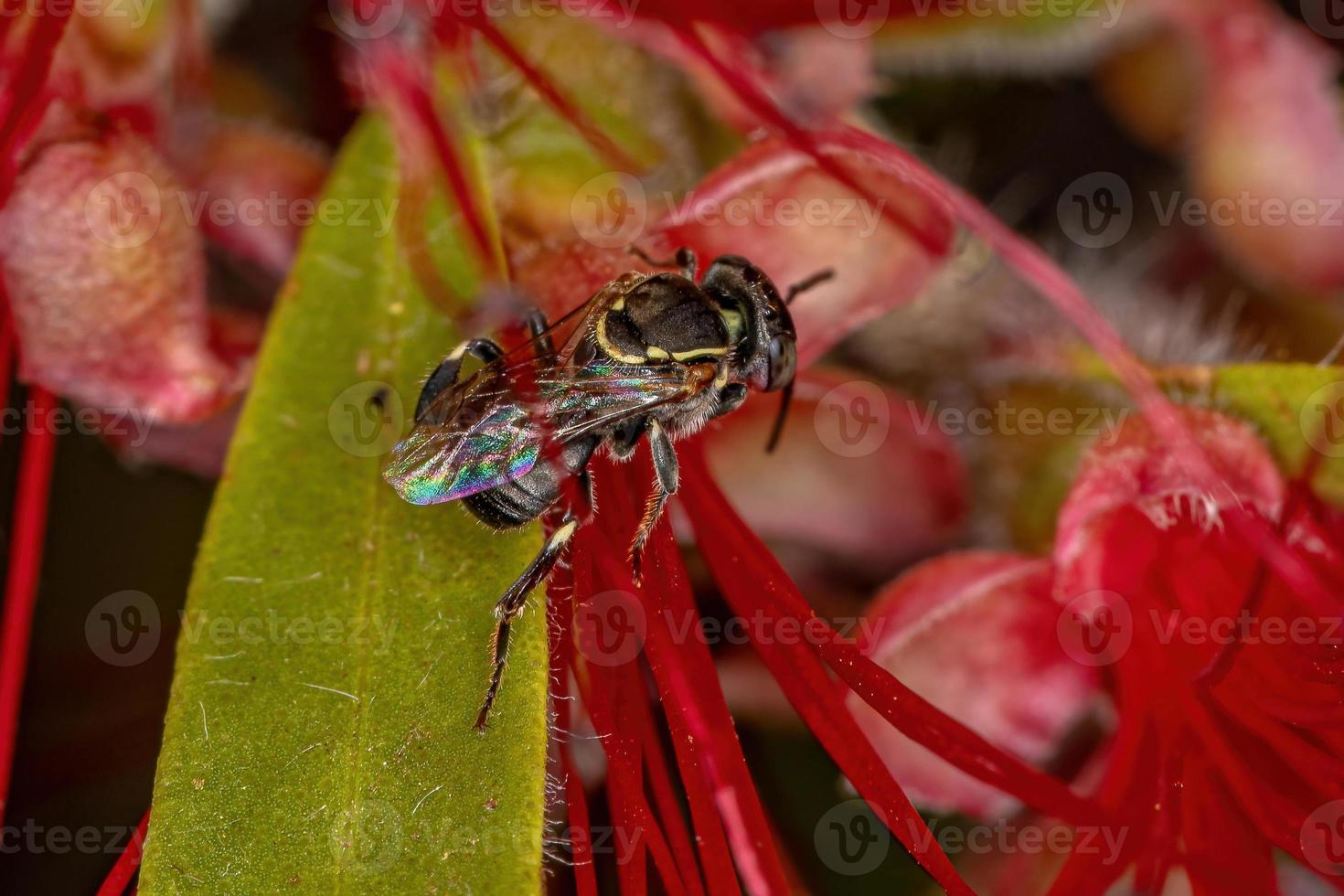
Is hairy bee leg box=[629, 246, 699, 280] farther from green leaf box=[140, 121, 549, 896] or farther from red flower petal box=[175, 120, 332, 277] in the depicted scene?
red flower petal box=[175, 120, 332, 277]

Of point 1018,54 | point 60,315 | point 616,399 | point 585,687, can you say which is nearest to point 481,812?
point 585,687

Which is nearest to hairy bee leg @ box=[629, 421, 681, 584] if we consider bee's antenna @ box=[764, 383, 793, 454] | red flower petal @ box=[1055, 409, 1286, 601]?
bee's antenna @ box=[764, 383, 793, 454]

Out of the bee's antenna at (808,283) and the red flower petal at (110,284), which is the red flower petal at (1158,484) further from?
the red flower petal at (110,284)

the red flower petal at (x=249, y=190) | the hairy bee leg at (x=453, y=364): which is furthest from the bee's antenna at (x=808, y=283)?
the red flower petal at (x=249, y=190)

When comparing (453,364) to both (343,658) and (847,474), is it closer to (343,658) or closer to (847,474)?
(343,658)

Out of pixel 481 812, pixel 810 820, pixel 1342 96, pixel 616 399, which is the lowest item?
pixel 810 820

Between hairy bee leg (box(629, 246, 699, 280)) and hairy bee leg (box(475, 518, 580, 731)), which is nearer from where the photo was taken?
hairy bee leg (box(475, 518, 580, 731))

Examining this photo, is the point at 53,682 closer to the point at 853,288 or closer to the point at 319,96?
the point at 319,96
